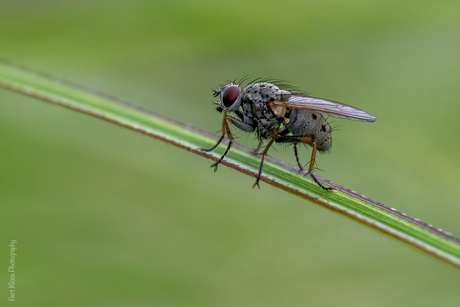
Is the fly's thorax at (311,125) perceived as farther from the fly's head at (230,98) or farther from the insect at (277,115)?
the fly's head at (230,98)

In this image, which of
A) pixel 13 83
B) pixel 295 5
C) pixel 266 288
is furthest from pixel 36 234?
pixel 295 5

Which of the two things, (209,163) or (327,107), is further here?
(209,163)

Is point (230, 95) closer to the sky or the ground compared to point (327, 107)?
closer to the ground

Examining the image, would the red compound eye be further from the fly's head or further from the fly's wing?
the fly's wing

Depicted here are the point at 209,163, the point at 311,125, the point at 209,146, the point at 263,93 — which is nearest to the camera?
the point at 209,146

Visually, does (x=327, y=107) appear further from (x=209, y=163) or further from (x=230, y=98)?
(x=209, y=163)

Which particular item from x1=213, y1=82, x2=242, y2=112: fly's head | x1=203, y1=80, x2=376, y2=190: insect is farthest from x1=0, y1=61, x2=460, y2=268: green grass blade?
x1=213, y1=82, x2=242, y2=112: fly's head

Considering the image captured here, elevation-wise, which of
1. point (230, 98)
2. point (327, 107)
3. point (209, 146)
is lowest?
point (209, 146)

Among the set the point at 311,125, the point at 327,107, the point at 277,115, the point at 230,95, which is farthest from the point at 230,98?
the point at 327,107
